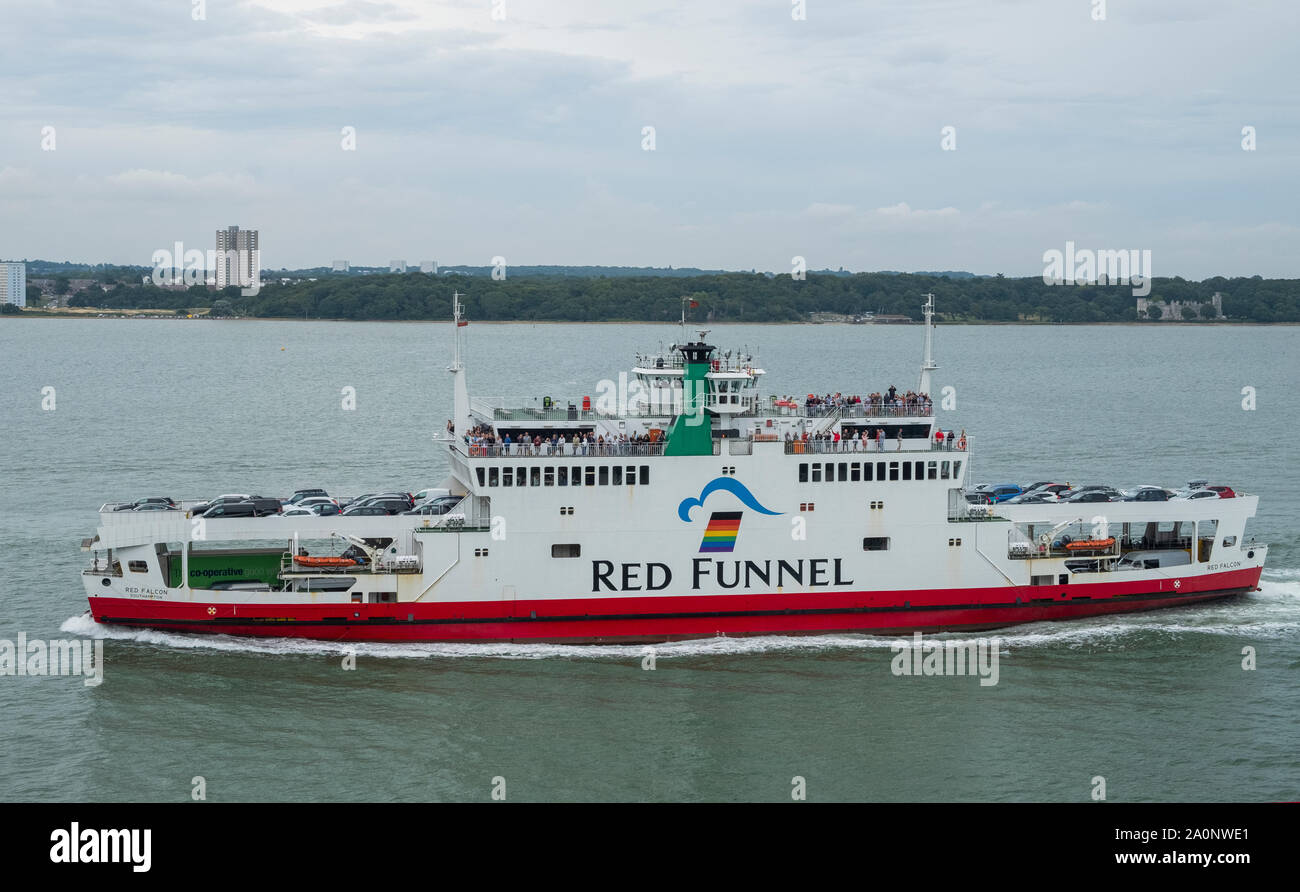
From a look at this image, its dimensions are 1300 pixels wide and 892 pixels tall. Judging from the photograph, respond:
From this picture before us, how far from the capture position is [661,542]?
118ft

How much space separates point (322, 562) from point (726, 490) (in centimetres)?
1063

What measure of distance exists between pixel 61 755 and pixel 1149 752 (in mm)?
22984

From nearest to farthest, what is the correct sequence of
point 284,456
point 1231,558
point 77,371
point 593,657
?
point 593,657
point 1231,558
point 284,456
point 77,371

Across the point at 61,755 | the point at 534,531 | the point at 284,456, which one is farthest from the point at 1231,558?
the point at 284,456

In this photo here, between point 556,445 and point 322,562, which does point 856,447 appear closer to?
point 556,445

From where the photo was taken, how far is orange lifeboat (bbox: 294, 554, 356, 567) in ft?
117

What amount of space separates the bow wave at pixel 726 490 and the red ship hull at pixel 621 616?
7.41 feet

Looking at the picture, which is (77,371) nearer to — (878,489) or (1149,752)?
(878,489)

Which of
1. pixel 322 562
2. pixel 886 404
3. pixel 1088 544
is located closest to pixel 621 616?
pixel 322 562

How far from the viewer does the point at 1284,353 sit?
172 m

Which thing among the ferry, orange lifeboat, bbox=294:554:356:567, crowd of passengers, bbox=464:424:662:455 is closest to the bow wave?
the ferry

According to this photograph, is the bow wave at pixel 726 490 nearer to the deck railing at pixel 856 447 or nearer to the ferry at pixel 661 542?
the ferry at pixel 661 542

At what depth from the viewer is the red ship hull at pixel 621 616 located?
35438 mm

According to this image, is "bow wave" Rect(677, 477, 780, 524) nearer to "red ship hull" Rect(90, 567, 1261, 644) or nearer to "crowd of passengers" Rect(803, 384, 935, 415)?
"red ship hull" Rect(90, 567, 1261, 644)
